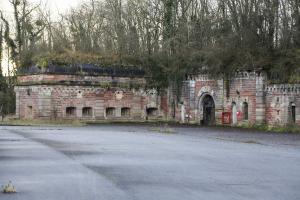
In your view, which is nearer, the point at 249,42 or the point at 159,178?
the point at 159,178

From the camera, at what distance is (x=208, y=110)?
→ 40.4 metres

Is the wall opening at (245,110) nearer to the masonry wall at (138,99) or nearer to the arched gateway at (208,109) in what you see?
the masonry wall at (138,99)

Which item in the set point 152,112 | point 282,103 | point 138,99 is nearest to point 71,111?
point 138,99

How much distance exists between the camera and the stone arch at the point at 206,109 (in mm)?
39938

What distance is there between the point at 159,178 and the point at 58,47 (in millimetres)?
36016

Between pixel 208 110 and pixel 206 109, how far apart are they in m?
0.16

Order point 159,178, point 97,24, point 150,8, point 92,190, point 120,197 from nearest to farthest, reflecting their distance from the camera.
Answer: point 120,197 < point 92,190 < point 159,178 < point 150,8 < point 97,24

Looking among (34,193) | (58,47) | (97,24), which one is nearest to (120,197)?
(34,193)

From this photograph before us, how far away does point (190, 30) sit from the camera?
4544cm

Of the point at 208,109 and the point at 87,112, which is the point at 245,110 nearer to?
the point at 208,109

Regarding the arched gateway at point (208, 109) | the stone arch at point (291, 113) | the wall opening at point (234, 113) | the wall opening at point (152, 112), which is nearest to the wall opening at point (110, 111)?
the wall opening at point (152, 112)

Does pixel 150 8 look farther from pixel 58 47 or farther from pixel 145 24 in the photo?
pixel 58 47

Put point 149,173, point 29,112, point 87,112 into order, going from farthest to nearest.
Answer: point 87,112, point 29,112, point 149,173

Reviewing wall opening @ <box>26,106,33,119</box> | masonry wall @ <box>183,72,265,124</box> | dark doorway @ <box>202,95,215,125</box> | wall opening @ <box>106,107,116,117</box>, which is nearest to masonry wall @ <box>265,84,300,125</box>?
masonry wall @ <box>183,72,265,124</box>
